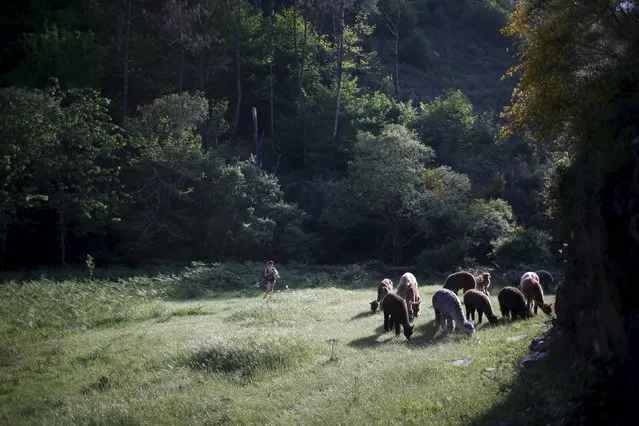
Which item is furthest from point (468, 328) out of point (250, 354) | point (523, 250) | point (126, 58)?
point (126, 58)

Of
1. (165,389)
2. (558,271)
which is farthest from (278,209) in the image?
(165,389)

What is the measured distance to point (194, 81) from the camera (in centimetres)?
5234

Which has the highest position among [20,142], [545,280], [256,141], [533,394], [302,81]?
[302,81]

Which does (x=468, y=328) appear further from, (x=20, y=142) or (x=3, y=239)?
(x=3, y=239)

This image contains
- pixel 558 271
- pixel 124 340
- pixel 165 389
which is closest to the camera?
pixel 165 389

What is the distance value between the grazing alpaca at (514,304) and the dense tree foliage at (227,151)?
63.4 ft

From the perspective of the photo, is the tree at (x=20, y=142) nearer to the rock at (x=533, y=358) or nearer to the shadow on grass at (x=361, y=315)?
the shadow on grass at (x=361, y=315)

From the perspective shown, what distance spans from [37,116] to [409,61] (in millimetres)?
48336

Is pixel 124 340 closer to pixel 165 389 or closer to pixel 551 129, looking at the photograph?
pixel 165 389

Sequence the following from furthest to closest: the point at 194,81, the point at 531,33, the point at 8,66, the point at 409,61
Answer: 1. the point at 409,61
2. the point at 194,81
3. the point at 8,66
4. the point at 531,33

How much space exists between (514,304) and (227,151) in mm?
31552

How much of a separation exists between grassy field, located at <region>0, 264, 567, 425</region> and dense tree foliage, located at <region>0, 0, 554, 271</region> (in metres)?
14.1

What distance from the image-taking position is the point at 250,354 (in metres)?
15.4

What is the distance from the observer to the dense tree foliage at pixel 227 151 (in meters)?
38.2
